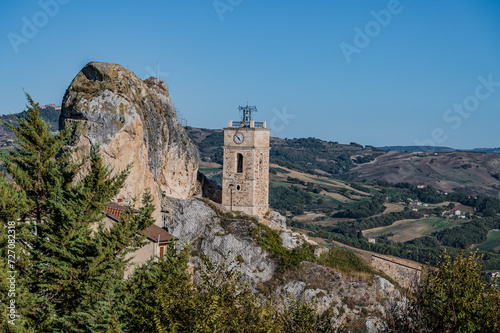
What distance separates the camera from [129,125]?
116ft

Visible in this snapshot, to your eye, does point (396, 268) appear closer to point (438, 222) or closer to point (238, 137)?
point (238, 137)

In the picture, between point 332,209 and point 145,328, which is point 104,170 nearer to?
point 145,328

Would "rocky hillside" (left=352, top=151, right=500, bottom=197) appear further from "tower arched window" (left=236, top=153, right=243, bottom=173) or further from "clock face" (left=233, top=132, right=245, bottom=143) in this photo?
"clock face" (left=233, top=132, right=245, bottom=143)

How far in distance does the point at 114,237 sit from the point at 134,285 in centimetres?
168

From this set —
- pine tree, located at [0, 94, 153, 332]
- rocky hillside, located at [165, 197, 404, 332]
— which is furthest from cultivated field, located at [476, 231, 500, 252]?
pine tree, located at [0, 94, 153, 332]

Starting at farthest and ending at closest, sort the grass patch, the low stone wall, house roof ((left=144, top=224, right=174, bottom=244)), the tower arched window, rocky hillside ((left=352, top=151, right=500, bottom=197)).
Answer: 1. rocky hillside ((left=352, top=151, right=500, bottom=197))
2. the grass patch
3. the tower arched window
4. the low stone wall
5. house roof ((left=144, top=224, right=174, bottom=244))

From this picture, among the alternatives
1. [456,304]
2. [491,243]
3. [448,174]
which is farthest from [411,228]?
[456,304]

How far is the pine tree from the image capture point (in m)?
14.3

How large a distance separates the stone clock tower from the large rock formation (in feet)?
14.7

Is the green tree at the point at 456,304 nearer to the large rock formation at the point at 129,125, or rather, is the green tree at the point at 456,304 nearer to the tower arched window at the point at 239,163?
the large rock formation at the point at 129,125

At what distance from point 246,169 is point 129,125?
1124cm

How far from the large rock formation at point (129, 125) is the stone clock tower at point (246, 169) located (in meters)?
4.48

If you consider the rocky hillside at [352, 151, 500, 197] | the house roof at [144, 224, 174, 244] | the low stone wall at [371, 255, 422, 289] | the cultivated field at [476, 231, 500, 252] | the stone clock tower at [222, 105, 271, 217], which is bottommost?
the cultivated field at [476, 231, 500, 252]

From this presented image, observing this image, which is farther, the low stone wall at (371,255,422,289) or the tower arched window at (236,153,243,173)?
the tower arched window at (236,153,243,173)
